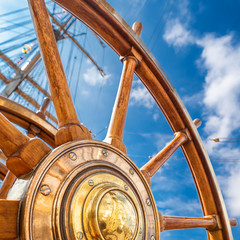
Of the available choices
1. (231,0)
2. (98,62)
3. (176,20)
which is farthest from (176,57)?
(98,62)

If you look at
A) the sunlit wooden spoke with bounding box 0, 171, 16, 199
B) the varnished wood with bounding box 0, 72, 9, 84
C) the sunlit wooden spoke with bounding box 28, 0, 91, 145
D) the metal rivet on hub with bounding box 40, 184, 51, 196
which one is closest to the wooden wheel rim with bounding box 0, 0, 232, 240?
the sunlit wooden spoke with bounding box 28, 0, 91, 145

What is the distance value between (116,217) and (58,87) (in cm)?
32

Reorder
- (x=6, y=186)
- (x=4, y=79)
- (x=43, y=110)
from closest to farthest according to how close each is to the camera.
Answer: (x=6, y=186) → (x=43, y=110) → (x=4, y=79)

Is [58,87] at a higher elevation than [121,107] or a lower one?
lower

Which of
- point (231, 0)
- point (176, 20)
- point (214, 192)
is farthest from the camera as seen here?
point (176, 20)

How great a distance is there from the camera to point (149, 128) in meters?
12.9

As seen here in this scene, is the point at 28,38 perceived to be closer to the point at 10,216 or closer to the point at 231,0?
the point at 231,0

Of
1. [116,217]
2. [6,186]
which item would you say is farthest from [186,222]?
[6,186]

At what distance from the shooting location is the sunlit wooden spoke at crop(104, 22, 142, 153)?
64 cm

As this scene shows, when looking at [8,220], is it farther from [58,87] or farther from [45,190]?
[58,87]

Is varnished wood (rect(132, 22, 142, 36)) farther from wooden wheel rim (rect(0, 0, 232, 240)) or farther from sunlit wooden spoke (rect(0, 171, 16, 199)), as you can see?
sunlit wooden spoke (rect(0, 171, 16, 199))

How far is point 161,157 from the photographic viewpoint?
2.69 feet

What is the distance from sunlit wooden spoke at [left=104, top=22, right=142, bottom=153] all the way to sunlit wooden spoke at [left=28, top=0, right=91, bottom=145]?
120 mm

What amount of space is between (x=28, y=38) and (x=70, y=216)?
31.6 feet
